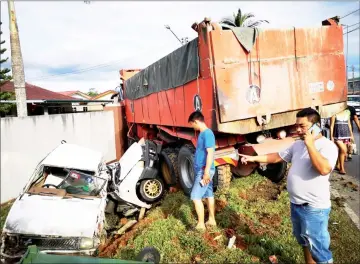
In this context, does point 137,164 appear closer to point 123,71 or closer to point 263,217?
point 263,217

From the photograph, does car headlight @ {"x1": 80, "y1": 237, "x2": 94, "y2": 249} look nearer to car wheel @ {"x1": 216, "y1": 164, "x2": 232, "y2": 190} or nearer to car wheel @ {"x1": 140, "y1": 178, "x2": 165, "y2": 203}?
car wheel @ {"x1": 140, "y1": 178, "x2": 165, "y2": 203}

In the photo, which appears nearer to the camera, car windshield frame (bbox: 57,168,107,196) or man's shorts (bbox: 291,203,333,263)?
man's shorts (bbox: 291,203,333,263)

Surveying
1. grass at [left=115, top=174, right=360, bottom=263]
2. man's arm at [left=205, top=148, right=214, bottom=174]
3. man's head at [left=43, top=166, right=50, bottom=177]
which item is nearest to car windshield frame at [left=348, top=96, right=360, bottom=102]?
grass at [left=115, top=174, right=360, bottom=263]

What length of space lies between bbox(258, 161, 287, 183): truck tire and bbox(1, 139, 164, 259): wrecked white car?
8.01 feet

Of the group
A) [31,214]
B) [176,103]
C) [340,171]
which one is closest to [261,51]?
[176,103]

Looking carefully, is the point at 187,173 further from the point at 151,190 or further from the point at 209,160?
the point at 209,160

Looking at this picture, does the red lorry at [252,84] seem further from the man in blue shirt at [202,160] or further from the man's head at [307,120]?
the man's head at [307,120]

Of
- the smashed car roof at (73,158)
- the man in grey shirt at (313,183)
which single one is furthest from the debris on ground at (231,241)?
the smashed car roof at (73,158)

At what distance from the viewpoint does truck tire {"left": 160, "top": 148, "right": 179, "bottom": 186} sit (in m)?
6.57

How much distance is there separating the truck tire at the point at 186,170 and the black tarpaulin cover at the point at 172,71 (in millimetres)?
1398

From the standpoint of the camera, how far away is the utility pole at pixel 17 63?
869 cm

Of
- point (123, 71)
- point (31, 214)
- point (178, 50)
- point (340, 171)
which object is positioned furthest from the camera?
point (123, 71)

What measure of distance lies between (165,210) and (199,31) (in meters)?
3.30

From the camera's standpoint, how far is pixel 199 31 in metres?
4.61
